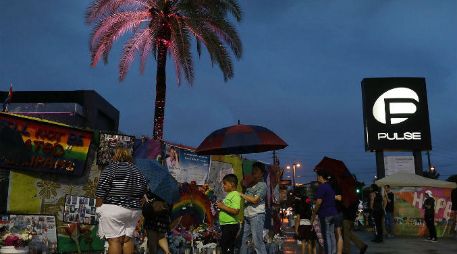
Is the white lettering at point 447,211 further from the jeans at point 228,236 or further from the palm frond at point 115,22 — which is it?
the jeans at point 228,236

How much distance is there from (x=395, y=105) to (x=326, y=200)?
23677 mm

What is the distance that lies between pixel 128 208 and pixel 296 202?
5.12 metres

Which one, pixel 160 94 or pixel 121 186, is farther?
pixel 160 94

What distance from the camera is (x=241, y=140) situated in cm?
955

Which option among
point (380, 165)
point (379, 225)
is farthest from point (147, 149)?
point (380, 165)

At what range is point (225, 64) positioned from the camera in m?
18.6

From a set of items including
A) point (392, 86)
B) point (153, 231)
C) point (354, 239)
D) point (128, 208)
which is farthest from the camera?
point (392, 86)

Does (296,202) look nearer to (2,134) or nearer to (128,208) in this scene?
(128,208)

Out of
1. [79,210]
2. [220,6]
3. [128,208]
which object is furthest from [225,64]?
[128,208]

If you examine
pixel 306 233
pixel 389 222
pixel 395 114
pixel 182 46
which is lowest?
pixel 389 222

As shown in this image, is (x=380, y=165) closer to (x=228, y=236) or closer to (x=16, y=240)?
(x=228, y=236)

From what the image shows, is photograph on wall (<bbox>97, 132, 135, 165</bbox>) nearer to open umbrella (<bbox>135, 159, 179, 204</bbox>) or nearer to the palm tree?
open umbrella (<bbox>135, 159, 179, 204</bbox>)

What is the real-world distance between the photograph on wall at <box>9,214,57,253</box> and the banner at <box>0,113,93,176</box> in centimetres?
86

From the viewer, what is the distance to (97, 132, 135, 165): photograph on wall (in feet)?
31.3
